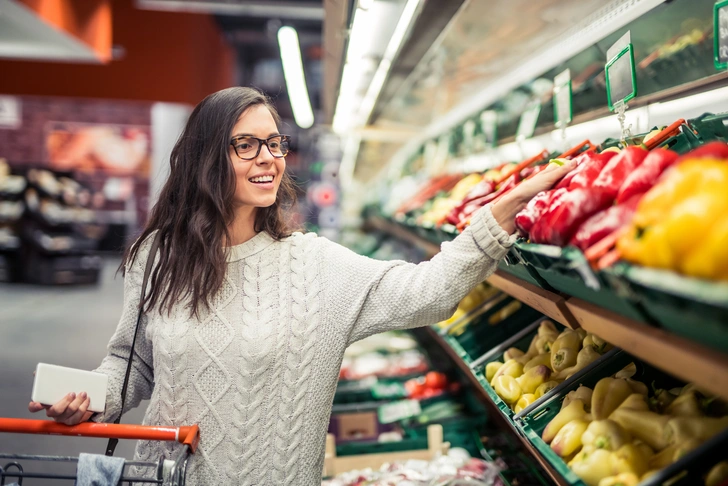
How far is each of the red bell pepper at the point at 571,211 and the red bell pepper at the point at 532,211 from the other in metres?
0.09

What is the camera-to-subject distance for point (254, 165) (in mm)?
1781

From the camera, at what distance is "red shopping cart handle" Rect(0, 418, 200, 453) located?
154 cm

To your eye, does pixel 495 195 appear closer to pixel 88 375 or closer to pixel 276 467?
pixel 276 467

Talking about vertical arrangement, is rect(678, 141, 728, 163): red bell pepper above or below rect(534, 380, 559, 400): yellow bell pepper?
above

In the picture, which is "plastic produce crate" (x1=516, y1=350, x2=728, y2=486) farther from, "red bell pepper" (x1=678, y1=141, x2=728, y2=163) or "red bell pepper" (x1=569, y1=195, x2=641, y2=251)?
"red bell pepper" (x1=678, y1=141, x2=728, y2=163)

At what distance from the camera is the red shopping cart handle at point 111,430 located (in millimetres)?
1542

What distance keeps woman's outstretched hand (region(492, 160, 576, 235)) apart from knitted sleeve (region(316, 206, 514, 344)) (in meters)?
0.03

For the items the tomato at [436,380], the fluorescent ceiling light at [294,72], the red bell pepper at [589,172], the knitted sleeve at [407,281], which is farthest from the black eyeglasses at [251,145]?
the fluorescent ceiling light at [294,72]

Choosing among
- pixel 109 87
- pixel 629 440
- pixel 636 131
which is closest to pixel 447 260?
pixel 629 440

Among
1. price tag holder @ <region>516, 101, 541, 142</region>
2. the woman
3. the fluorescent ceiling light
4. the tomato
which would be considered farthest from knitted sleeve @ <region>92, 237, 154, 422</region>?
the fluorescent ceiling light

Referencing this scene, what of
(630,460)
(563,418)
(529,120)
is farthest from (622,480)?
(529,120)

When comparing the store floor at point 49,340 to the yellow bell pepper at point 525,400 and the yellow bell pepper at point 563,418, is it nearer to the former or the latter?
the yellow bell pepper at point 525,400

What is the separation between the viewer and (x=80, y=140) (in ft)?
58.5

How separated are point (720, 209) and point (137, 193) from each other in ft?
62.4
